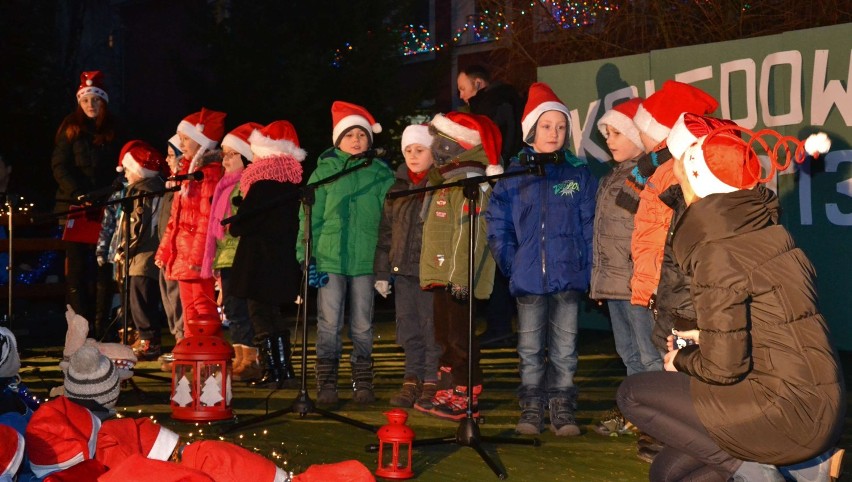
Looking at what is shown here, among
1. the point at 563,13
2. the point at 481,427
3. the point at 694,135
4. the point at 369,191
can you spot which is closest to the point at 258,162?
the point at 369,191

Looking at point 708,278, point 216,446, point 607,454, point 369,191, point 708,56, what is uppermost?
point 708,56

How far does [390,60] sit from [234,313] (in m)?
8.70

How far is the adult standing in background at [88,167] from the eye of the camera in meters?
10.1

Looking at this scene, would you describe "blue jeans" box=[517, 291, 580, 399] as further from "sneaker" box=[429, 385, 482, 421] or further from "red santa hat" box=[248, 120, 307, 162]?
"red santa hat" box=[248, 120, 307, 162]

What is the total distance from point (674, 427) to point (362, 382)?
10.4ft

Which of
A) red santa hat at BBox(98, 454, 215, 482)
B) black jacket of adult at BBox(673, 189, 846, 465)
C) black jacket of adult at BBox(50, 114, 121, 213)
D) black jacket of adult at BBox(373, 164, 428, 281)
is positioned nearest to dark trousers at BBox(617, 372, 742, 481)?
black jacket of adult at BBox(673, 189, 846, 465)

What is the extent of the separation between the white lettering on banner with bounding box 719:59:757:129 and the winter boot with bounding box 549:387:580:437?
350 centimetres

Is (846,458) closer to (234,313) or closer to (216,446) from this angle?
(216,446)

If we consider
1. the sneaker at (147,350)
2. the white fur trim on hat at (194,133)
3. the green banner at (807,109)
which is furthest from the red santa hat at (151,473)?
the green banner at (807,109)

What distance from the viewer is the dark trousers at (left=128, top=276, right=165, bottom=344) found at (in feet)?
30.5

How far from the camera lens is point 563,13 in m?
12.7

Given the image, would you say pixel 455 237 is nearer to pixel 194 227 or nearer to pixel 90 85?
pixel 194 227

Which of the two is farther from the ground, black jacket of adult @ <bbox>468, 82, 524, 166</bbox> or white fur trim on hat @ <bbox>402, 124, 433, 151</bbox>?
black jacket of adult @ <bbox>468, 82, 524, 166</bbox>

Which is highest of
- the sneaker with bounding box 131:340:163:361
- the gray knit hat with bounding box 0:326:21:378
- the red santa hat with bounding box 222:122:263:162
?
the red santa hat with bounding box 222:122:263:162
